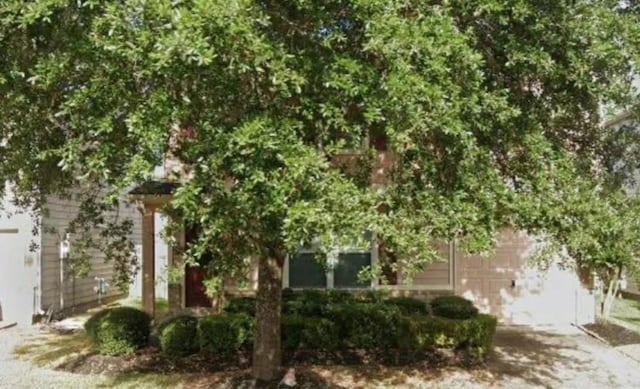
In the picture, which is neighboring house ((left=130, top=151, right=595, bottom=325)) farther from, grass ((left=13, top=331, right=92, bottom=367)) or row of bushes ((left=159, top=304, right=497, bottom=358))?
row of bushes ((left=159, top=304, right=497, bottom=358))

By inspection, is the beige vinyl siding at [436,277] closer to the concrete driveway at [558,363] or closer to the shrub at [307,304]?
the concrete driveway at [558,363]

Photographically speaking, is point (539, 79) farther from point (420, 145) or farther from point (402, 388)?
A: point (402, 388)

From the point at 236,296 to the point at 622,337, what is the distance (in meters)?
7.95

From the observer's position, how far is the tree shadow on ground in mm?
10248

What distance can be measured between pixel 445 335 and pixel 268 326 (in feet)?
11.0

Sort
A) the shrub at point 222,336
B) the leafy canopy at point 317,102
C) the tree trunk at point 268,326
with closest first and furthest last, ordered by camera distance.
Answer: the leafy canopy at point 317,102, the tree trunk at point 268,326, the shrub at point 222,336

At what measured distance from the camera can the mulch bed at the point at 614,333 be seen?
12859mm

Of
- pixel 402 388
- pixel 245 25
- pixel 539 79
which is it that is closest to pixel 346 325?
pixel 402 388

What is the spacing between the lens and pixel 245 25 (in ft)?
16.8

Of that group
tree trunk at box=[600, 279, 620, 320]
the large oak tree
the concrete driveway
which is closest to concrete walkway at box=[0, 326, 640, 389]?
the concrete driveway

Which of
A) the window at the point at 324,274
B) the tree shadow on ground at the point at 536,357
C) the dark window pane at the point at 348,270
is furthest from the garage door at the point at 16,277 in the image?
the tree shadow on ground at the point at 536,357

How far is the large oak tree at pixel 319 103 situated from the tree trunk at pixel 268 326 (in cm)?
237

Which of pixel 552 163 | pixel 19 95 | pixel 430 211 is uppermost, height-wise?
pixel 19 95

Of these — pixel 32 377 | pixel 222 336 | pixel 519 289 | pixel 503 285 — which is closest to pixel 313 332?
pixel 222 336
